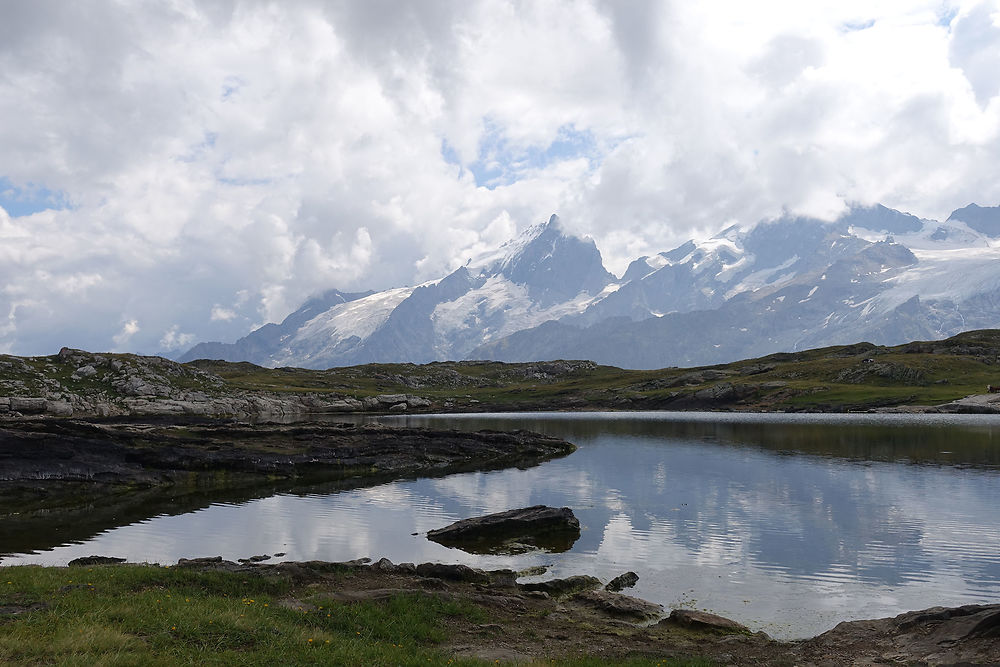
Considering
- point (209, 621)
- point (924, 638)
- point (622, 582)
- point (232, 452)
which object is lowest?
point (622, 582)

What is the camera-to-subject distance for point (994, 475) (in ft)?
218

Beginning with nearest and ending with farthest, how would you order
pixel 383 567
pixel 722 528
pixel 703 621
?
pixel 703 621, pixel 383 567, pixel 722 528

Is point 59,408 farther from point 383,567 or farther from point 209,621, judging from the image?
point 209,621

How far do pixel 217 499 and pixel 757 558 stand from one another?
157 ft

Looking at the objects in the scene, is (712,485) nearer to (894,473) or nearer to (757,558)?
(894,473)

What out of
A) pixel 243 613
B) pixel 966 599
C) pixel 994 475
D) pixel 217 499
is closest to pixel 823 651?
pixel 966 599

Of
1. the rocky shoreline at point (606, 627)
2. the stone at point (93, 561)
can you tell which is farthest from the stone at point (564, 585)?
the stone at point (93, 561)

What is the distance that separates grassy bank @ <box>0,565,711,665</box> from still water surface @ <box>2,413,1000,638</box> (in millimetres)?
12822

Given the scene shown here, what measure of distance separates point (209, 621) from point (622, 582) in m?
21.2

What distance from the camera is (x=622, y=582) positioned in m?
34.0

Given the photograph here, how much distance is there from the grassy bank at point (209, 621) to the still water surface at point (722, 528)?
12822mm

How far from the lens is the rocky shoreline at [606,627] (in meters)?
21.6

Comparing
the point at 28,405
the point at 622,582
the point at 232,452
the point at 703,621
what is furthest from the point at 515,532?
the point at 28,405

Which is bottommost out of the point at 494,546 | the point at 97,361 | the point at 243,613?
the point at 494,546
